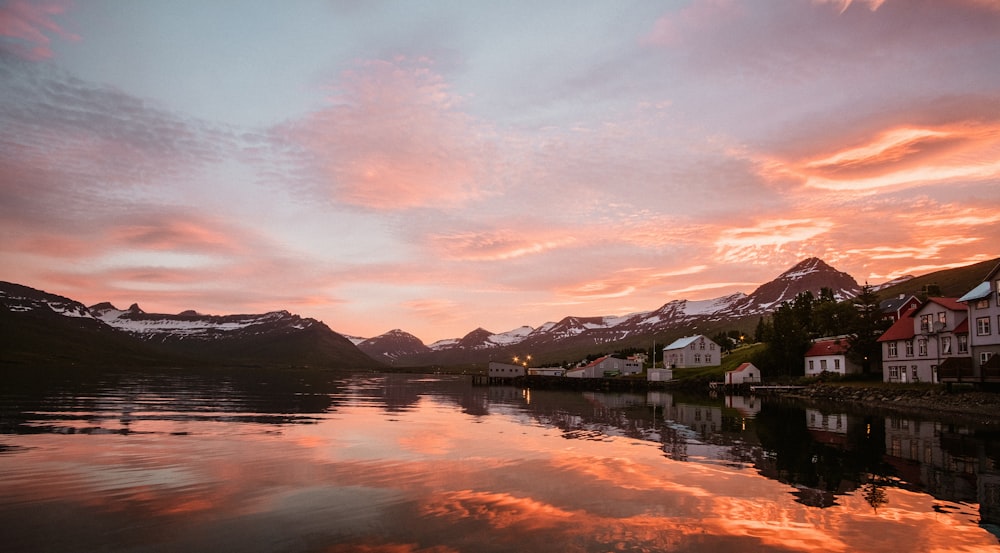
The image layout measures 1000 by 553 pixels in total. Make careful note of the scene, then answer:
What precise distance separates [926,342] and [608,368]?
9321 centimetres

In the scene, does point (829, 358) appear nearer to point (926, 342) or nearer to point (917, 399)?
point (926, 342)

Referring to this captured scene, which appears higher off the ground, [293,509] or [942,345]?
[942,345]

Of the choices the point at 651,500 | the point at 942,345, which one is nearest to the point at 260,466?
the point at 651,500

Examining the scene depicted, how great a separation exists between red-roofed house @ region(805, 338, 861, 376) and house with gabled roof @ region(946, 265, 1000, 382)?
1206 inches

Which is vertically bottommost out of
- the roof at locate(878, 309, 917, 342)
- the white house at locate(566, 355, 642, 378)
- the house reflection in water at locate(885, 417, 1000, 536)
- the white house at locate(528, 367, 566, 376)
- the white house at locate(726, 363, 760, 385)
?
the white house at locate(528, 367, 566, 376)

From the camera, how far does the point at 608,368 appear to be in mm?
161750

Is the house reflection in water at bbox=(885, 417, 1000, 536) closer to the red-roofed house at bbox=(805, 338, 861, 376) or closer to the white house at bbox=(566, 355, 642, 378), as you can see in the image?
the red-roofed house at bbox=(805, 338, 861, 376)

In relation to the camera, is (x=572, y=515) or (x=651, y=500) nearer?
(x=572, y=515)

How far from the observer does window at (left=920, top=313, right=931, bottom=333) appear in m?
73.3

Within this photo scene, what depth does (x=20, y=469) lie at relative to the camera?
2400 cm

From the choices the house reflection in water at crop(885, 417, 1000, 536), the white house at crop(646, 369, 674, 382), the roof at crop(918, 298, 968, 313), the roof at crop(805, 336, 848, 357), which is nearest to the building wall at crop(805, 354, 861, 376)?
the roof at crop(805, 336, 848, 357)

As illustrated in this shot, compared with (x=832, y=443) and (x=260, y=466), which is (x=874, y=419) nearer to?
(x=832, y=443)

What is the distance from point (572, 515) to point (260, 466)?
14904mm

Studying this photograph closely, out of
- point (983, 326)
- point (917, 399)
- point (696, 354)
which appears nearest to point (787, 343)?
point (696, 354)
